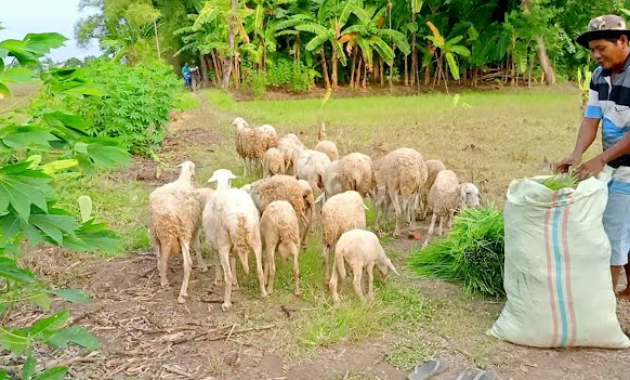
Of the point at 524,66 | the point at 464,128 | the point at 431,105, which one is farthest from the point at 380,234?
the point at 524,66

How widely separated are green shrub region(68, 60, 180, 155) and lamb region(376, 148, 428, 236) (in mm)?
4968

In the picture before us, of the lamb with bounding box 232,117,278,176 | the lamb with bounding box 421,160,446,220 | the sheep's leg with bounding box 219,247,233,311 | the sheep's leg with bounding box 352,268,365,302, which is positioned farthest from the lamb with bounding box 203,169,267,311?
the lamb with bounding box 232,117,278,176

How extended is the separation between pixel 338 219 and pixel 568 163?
2.14 metres

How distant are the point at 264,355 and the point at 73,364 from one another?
4.58ft

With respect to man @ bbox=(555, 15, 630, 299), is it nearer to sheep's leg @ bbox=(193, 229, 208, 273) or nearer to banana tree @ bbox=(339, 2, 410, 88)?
sheep's leg @ bbox=(193, 229, 208, 273)

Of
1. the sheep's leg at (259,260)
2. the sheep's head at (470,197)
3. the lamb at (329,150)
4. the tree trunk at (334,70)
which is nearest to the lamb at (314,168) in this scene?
the lamb at (329,150)

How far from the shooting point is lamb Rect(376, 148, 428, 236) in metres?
7.11

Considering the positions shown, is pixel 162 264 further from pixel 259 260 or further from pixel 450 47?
pixel 450 47

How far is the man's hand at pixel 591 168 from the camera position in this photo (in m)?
4.47

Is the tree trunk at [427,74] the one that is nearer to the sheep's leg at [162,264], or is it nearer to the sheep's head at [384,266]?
the sheep's head at [384,266]

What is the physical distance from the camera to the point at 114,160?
80.5 inches

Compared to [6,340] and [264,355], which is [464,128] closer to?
[264,355]

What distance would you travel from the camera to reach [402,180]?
23.4 feet

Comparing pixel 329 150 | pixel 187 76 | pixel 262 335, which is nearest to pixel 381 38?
pixel 187 76
